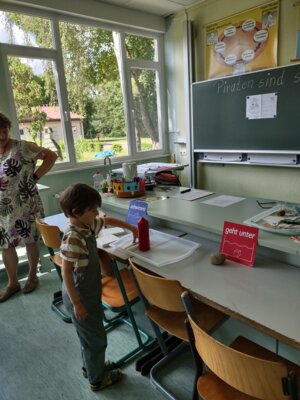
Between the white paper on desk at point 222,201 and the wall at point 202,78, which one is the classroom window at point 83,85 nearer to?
the wall at point 202,78

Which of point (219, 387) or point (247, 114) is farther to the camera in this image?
point (247, 114)

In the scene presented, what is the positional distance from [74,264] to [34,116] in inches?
110

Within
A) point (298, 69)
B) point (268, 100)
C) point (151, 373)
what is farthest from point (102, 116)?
point (151, 373)

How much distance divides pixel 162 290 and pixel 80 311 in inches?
15.4

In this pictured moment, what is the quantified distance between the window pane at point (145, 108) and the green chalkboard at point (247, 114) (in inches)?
31.8

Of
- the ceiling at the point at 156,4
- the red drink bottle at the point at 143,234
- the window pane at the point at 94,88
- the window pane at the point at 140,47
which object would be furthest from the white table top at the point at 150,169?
the ceiling at the point at 156,4

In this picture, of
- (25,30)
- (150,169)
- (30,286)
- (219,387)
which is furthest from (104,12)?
(219,387)

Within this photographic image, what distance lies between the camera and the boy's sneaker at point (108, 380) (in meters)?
1.53

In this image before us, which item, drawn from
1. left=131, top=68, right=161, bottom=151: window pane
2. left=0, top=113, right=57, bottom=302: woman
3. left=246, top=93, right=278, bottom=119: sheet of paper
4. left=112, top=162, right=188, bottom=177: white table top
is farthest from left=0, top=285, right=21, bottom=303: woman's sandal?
left=246, top=93, right=278, bottom=119: sheet of paper

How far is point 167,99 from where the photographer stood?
487 cm

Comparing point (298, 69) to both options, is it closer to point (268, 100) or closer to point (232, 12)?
point (268, 100)

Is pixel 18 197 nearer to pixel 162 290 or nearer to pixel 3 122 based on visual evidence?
pixel 3 122

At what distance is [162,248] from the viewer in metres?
1.63

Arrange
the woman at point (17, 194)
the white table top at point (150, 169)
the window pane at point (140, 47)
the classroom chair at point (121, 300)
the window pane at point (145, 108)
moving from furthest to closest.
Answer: the window pane at point (145, 108) → the window pane at point (140, 47) → the white table top at point (150, 169) → the woman at point (17, 194) → the classroom chair at point (121, 300)
